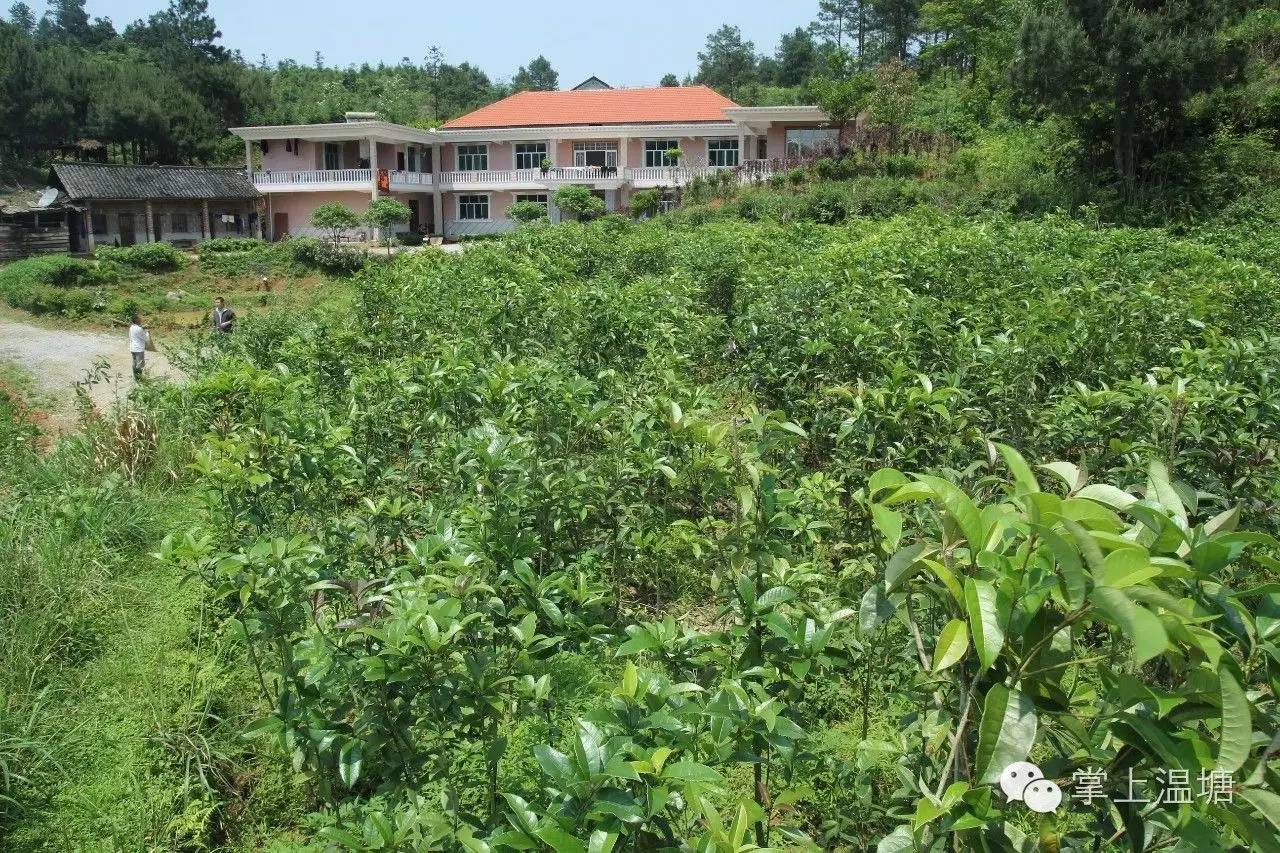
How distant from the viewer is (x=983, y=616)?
138cm

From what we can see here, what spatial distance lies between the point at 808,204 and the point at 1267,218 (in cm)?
894

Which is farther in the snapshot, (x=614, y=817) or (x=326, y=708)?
(x=326, y=708)

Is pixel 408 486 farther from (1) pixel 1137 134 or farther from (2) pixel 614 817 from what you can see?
(1) pixel 1137 134

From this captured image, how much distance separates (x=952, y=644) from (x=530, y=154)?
36.3 meters

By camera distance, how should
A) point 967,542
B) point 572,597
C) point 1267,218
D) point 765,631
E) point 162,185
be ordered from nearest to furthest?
point 967,542 < point 765,631 < point 572,597 < point 1267,218 < point 162,185

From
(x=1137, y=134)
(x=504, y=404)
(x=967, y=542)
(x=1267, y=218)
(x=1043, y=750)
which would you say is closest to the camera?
(x=967, y=542)

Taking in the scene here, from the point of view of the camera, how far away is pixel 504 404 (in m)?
4.23

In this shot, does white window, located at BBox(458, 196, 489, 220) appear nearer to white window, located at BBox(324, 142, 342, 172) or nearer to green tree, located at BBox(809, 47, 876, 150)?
white window, located at BBox(324, 142, 342, 172)

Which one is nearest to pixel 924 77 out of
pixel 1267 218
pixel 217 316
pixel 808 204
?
pixel 808 204

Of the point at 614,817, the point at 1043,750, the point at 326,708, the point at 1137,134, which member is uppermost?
the point at 1137,134

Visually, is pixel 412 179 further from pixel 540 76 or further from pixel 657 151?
pixel 540 76

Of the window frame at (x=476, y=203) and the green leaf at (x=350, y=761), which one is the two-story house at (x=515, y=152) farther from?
the green leaf at (x=350, y=761)

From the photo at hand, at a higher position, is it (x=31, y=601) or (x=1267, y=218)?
(x=1267, y=218)

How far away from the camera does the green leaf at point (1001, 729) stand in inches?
55.6
